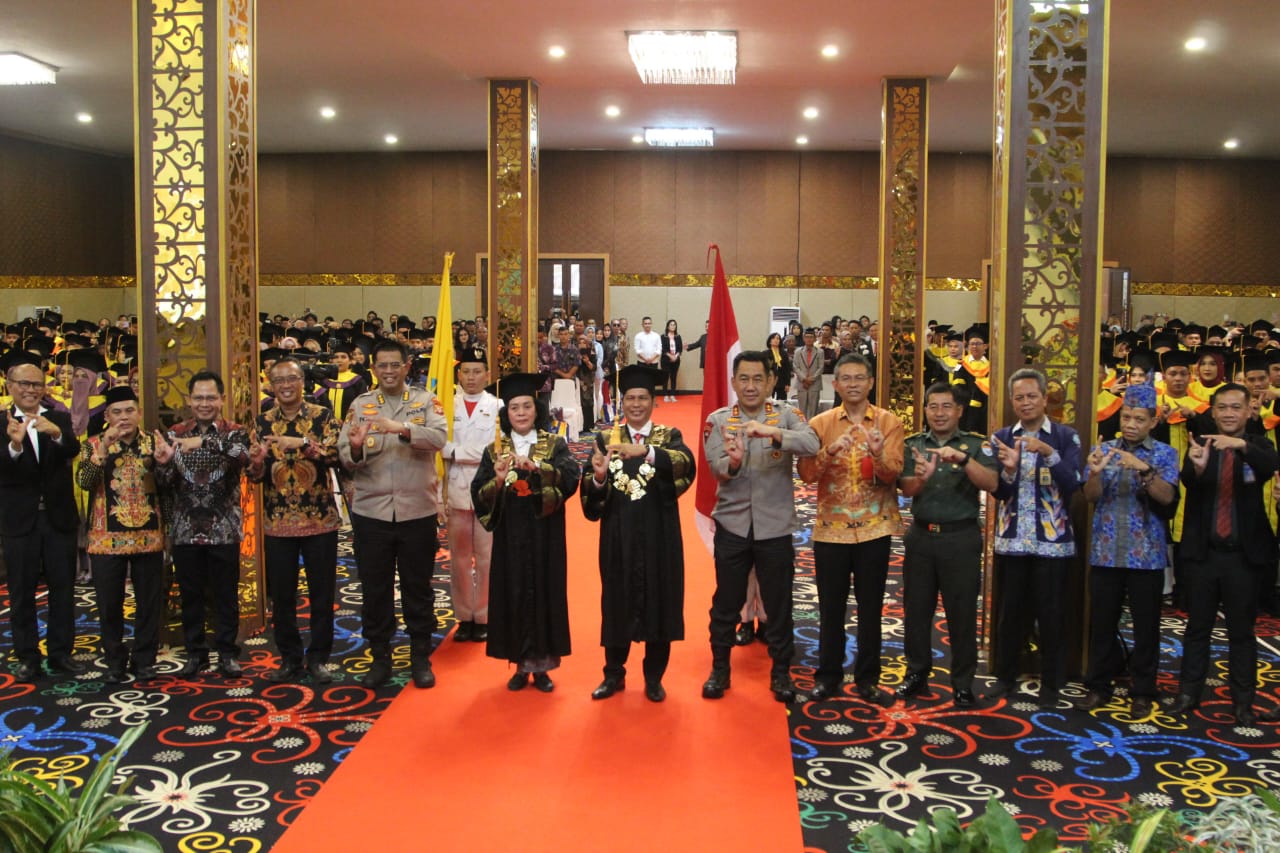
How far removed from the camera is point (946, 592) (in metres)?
5.04

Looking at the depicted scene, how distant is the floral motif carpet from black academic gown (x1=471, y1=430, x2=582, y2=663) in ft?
3.96

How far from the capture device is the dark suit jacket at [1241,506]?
16.0ft

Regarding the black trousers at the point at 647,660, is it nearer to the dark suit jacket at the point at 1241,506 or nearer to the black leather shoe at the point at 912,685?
the black leather shoe at the point at 912,685

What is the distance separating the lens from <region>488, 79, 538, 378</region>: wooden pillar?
490 inches

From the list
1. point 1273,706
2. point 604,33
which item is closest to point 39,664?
point 1273,706

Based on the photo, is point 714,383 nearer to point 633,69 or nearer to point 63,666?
point 63,666

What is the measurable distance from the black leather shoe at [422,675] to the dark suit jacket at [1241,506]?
344 centimetres

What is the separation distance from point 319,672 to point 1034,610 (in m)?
3.36

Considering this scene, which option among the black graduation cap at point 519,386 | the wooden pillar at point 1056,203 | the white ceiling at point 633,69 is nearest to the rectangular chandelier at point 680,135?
the white ceiling at point 633,69

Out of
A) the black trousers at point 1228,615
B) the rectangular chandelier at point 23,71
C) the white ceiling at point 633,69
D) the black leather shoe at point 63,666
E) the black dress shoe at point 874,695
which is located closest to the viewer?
the black trousers at point 1228,615

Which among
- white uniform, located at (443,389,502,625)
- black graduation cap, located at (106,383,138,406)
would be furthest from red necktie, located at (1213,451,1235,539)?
black graduation cap, located at (106,383,138,406)

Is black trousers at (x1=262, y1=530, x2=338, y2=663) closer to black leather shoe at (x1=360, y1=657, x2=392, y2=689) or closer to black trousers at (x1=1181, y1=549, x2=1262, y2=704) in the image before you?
black leather shoe at (x1=360, y1=657, x2=392, y2=689)

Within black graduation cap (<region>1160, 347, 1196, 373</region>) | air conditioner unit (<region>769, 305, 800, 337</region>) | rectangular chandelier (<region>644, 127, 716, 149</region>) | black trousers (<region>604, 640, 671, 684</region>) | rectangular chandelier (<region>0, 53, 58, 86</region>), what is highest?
rectangular chandelier (<region>644, 127, 716, 149</region>)

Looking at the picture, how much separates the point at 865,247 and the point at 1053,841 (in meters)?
17.6
